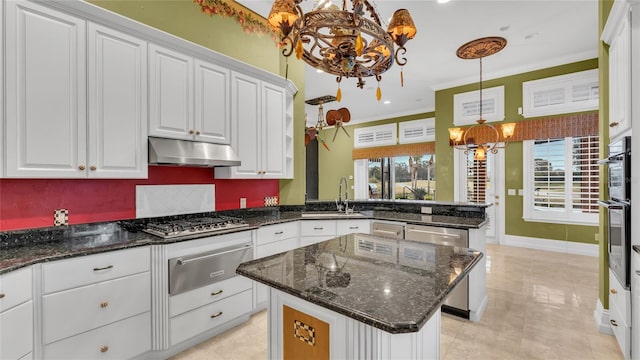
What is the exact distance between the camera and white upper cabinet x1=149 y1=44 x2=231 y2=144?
2.54 metres

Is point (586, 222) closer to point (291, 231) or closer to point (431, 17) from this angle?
point (431, 17)

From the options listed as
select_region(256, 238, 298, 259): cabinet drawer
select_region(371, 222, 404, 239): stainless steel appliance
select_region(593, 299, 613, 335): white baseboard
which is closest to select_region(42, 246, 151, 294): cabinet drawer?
select_region(256, 238, 298, 259): cabinet drawer

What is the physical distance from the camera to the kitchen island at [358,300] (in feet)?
3.34

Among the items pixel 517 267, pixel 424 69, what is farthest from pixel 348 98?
pixel 517 267

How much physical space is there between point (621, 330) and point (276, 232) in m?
2.91

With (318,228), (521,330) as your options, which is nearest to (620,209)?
(521,330)

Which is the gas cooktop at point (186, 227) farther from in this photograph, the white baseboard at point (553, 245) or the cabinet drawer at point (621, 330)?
the white baseboard at point (553, 245)

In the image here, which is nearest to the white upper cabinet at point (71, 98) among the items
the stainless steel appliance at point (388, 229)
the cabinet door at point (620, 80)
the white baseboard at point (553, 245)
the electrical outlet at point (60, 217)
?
the electrical outlet at point (60, 217)

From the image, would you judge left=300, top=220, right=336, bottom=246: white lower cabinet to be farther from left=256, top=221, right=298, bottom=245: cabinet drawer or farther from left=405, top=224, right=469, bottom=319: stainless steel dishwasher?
left=405, top=224, right=469, bottom=319: stainless steel dishwasher

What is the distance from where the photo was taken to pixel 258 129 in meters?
3.38

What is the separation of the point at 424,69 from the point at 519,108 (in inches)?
76.5

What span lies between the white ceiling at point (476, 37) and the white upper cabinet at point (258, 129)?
999mm

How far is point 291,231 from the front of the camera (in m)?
3.31

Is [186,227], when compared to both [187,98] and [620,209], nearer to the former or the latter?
[187,98]
